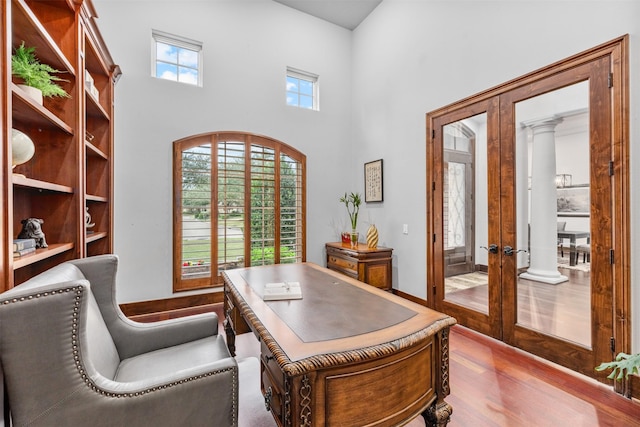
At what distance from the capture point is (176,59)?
390 centimetres

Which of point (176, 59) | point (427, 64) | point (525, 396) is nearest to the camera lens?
point (525, 396)

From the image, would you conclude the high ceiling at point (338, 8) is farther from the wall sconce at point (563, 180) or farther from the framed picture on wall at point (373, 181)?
the wall sconce at point (563, 180)

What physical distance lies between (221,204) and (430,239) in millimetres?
2713

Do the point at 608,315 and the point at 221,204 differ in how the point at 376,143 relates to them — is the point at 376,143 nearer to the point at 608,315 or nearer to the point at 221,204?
the point at 221,204

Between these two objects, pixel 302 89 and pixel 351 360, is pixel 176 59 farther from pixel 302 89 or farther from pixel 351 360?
pixel 351 360

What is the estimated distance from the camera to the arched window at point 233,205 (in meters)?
3.84

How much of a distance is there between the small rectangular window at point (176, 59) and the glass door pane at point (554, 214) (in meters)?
3.84

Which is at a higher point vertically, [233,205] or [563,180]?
[563,180]

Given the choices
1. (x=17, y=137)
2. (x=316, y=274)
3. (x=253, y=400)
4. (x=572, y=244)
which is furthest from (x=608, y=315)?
(x=17, y=137)

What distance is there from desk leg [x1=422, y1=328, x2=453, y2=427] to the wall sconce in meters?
1.87

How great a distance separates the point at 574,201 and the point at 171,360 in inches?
121

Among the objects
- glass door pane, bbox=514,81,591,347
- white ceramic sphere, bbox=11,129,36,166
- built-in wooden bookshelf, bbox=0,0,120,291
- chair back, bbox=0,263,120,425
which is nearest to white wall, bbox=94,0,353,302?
built-in wooden bookshelf, bbox=0,0,120,291

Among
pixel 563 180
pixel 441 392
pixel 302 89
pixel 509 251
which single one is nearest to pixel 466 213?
pixel 509 251

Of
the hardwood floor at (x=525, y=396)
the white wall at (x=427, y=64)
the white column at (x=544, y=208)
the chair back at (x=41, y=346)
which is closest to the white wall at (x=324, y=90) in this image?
the white wall at (x=427, y=64)
